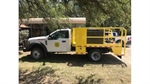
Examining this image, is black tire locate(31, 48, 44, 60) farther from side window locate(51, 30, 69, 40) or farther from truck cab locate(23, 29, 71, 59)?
side window locate(51, 30, 69, 40)

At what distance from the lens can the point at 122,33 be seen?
306 inches

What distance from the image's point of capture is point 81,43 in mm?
7926

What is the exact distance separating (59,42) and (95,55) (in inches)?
59.1

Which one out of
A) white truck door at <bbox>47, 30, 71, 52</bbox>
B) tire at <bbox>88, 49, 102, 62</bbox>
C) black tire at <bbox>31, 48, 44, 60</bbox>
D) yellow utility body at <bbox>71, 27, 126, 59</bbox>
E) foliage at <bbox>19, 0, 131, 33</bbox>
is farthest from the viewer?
black tire at <bbox>31, 48, 44, 60</bbox>

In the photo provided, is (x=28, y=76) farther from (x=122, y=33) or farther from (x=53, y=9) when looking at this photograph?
(x=122, y=33)

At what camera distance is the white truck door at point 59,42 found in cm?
833

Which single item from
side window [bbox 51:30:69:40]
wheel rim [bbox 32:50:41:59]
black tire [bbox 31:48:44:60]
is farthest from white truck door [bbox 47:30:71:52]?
wheel rim [bbox 32:50:41:59]

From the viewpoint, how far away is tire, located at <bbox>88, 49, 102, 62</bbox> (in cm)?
793

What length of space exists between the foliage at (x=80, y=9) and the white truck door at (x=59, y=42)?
71.4 inches

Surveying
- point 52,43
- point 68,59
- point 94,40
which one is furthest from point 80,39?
point 52,43

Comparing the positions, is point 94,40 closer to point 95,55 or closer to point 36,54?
point 95,55

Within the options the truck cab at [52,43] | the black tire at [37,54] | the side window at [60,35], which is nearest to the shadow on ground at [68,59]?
the black tire at [37,54]
